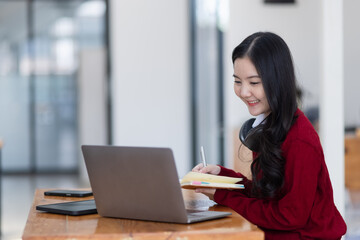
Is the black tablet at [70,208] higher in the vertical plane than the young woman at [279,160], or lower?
lower

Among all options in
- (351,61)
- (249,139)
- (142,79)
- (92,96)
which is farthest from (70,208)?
(92,96)

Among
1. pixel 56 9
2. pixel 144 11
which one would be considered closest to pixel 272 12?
pixel 144 11

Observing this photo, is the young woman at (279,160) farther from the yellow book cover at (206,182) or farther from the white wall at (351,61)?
the white wall at (351,61)

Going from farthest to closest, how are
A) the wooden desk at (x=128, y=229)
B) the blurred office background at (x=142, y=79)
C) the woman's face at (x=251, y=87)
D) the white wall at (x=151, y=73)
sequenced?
the white wall at (x=151, y=73) → the blurred office background at (x=142, y=79) → the woman's face at (x=251, y=87) → the wooden desk at (x=128, y=229)

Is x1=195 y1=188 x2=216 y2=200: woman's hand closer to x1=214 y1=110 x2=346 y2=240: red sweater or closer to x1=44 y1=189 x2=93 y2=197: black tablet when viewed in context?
x1=214 y1=110 x2=346 y2=240: red sweater

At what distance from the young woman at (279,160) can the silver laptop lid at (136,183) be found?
0.24 m

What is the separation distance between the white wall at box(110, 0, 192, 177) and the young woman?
5.46 meters

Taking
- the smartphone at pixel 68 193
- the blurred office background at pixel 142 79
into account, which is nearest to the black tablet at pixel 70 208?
the smartphone at pixel 68 193

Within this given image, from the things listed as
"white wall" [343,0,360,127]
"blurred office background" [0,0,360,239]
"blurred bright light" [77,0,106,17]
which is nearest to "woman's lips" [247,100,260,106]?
"blurred office background" [0,0,360,239]

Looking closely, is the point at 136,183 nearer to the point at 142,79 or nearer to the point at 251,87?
the point at 251,87

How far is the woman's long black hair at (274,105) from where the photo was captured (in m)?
1.64

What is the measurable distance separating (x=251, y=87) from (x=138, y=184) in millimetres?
403

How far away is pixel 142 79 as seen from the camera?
7180 mm

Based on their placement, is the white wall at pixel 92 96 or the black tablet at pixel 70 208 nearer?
the black tablet at pixel 70 208
